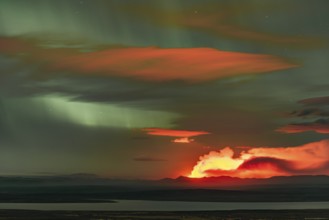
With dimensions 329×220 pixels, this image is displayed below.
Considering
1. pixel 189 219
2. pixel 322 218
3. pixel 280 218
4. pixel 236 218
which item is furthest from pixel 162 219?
pixel 322 218

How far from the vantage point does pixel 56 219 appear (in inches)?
3686

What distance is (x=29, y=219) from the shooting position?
306 ft

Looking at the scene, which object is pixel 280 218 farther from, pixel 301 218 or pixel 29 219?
pixel 29 219

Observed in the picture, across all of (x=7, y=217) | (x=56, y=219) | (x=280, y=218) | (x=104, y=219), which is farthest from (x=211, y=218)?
(x=7, y=217)

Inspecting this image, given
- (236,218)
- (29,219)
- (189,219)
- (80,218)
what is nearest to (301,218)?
(236,218)

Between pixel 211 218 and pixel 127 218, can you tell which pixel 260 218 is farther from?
pixel 127 218

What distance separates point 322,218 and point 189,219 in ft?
76.5

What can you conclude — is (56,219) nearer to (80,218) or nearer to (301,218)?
(80,218)

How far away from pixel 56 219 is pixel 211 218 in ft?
87.4

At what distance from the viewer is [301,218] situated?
325 feet

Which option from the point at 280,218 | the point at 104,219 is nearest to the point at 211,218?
the point at 280,218

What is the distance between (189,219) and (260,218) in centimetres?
1294

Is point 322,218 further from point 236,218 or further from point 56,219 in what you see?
point 56,219

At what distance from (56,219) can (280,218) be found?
38.7 m
